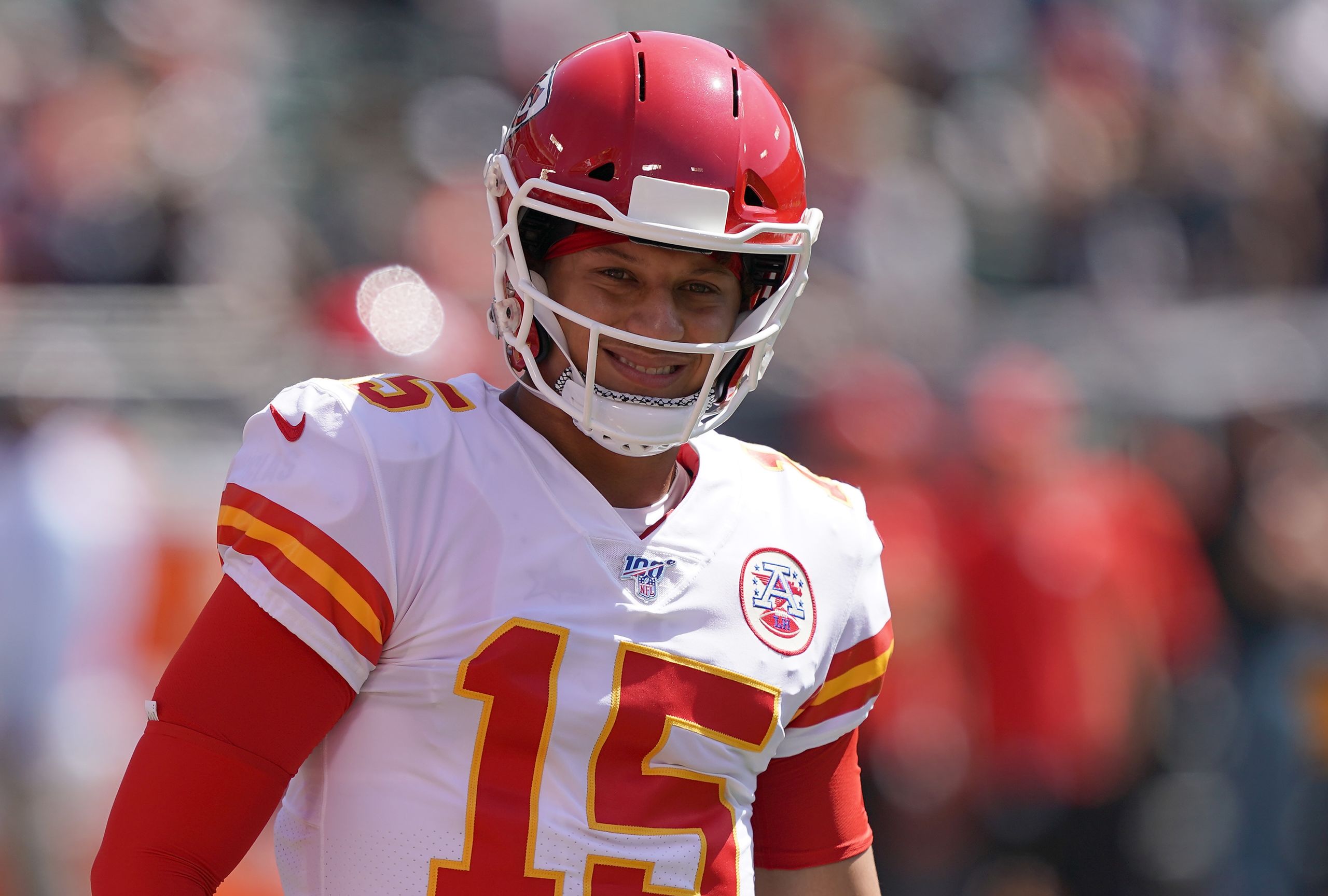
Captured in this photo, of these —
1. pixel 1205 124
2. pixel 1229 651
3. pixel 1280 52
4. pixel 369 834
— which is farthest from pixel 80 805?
pixel 1280 52

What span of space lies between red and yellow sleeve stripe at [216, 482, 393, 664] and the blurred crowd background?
2665 millimetres

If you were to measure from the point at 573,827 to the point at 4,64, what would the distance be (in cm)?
500

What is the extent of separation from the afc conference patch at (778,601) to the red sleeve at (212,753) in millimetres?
513

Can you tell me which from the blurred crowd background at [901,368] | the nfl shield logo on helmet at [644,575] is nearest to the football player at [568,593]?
the nfl shield logo on helmet at [644,575]

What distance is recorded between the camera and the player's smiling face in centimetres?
177

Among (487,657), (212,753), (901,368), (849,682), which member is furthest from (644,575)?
(901,368)

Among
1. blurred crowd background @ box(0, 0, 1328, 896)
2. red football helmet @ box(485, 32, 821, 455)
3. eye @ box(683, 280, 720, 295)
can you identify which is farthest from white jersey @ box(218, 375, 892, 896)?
blurred crowd background @ box(0, 0, 1328, 896)

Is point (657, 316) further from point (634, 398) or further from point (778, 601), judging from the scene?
point (778, 601)

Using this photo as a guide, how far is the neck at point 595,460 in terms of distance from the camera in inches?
72.4

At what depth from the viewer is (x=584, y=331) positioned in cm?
179

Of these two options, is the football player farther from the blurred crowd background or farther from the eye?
the blurred crowd background

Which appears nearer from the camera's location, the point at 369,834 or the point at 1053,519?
the point at 369,834

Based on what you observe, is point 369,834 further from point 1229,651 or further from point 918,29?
point 918,29

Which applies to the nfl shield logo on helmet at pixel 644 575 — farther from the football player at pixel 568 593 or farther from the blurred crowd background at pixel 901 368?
the blurred crowd background at pixel 901 368
